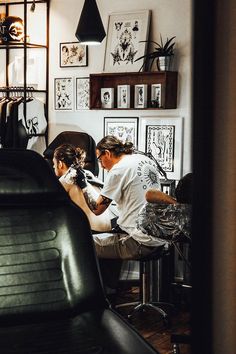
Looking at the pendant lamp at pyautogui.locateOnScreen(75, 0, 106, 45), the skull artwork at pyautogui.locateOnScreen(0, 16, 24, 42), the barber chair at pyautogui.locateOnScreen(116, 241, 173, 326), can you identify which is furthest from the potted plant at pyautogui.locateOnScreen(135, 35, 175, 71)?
the barber chair at pyautogui.locateOnScreen(116, 241, 173, 326)

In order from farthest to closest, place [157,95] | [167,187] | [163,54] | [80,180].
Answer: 1. [157,95]
2. [163,54]
3. [167,187]
4. [80,180]

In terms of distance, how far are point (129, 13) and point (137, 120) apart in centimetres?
99

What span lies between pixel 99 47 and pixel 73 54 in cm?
32

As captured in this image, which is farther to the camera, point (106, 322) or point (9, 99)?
point (9, 99)

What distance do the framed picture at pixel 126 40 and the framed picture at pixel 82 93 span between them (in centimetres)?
31

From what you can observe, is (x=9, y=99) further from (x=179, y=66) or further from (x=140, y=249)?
(x=140, y=249)

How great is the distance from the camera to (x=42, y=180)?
2.33 metres

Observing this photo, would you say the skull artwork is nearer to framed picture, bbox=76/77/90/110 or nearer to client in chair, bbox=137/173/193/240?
framed picture, bbox=76/77/90/110

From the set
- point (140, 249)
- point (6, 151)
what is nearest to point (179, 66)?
point (140, 249)

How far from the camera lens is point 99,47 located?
19.0 ft

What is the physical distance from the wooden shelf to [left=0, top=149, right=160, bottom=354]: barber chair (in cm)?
307

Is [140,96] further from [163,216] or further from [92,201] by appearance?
[163,216]

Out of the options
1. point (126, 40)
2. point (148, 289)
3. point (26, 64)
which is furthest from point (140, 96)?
point (148, 289)

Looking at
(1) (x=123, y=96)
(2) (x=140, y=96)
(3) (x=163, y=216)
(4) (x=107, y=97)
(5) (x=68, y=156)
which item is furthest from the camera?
(4) (x=107, y=97)
